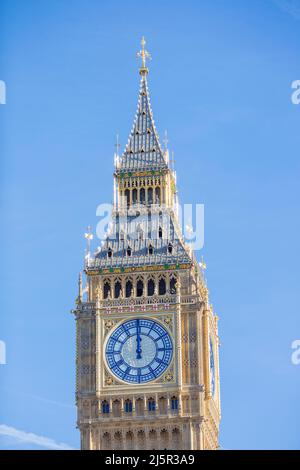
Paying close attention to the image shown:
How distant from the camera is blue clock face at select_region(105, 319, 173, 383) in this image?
9612 cm

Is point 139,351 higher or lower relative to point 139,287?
lower

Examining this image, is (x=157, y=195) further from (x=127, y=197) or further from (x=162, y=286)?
(x=162, y=286)

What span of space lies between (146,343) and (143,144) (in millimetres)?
13427

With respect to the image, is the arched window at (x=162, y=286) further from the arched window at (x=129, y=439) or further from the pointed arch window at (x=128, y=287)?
the arched window at (x=129, y=439)

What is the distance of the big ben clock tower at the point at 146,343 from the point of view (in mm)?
95438

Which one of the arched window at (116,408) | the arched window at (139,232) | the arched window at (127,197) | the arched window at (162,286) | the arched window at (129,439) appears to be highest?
the arched window at (127,197)

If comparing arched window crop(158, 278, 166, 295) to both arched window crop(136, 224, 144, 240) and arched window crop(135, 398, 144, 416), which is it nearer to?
arched window crop(136, 224, 144, 240)

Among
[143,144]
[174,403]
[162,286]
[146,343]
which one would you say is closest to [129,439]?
[174,403]

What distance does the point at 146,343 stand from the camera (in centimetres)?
9662

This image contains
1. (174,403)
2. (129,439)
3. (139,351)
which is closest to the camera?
(129,439)

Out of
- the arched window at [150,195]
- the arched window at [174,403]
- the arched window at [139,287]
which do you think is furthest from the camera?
the arched window at [150,195]

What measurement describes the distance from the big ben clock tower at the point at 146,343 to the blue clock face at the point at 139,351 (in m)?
0.05

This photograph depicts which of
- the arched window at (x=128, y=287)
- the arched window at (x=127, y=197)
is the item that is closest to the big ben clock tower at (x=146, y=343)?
the arched window at (x=128, y=287)
